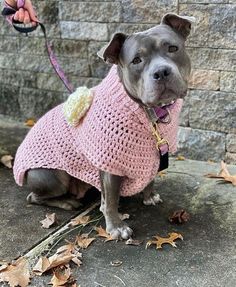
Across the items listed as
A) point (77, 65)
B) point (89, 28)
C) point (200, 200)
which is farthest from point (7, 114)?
point (200, 200)

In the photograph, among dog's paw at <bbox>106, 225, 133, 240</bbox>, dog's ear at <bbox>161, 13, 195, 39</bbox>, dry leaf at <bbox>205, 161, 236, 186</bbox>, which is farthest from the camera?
dry leaf at <bbox>205, 161, 236, 186</bbox>

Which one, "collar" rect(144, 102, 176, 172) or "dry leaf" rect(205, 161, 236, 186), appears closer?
"collar" rect(144, 102, 176, 172)

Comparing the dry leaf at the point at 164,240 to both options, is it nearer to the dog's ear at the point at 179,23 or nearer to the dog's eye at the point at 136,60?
the dog's eye at the point at 136,60

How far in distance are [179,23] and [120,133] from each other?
75cm

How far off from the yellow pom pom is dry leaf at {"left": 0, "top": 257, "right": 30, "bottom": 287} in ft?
3.18

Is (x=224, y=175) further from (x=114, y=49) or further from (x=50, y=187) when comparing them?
(x=114, y=49)

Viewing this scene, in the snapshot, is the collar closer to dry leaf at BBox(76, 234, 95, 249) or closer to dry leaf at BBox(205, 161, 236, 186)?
dry leaf at BBox(76, 234, 95, 249)

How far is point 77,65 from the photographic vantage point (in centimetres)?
480

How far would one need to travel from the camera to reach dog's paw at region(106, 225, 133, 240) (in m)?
3.24

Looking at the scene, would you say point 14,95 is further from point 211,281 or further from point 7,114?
point 211,281

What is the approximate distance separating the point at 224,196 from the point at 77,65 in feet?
6.34

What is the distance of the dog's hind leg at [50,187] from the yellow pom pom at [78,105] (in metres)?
0.42

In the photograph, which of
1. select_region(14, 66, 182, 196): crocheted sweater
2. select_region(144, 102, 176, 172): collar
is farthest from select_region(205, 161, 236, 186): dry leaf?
select_region(144, 102, 176, 172): collar

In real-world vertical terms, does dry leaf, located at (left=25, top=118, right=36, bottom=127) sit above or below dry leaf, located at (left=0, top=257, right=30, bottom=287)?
below
